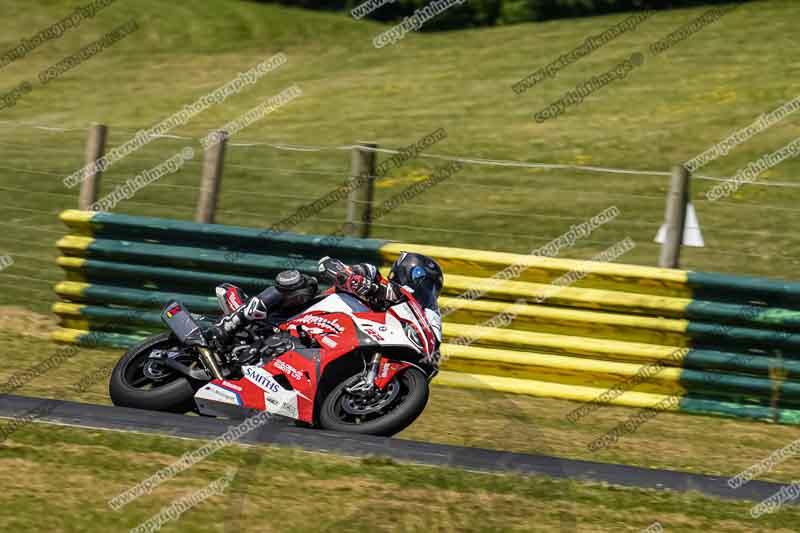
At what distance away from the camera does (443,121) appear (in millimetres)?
22625

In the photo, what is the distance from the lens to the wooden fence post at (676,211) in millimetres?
9086

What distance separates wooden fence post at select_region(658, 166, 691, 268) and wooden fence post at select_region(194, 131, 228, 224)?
12.1ft

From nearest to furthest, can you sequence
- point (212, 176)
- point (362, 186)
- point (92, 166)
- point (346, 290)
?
point (346, 290)
point (362, 186)
point (212, 176)
point (92, 166)

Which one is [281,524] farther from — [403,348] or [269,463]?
[403,348]

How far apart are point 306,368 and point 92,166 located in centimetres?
370

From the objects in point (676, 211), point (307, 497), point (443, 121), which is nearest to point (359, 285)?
point (307, 497)

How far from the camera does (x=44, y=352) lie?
32.3ft

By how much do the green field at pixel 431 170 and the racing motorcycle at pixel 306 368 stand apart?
0.71 m

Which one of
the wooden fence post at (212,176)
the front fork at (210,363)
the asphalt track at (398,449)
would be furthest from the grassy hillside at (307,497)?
the wooden fence post at (212,176)

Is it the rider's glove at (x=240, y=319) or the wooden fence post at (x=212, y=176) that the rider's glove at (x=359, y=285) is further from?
the wooden fence post at (x=212, y=176)

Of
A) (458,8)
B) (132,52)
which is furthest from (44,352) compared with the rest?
(458,8)

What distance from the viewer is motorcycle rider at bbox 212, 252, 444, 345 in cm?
772

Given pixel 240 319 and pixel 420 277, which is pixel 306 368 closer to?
pixel 240 319

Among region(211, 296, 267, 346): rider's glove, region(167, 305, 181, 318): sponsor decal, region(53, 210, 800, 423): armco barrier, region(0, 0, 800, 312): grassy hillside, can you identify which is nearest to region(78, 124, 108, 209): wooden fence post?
region(53, 210, 800, 423): armco barrier
